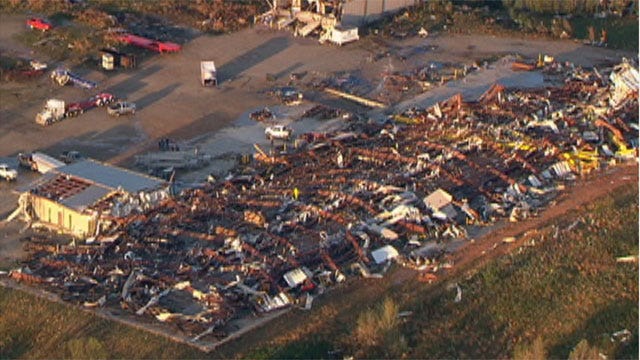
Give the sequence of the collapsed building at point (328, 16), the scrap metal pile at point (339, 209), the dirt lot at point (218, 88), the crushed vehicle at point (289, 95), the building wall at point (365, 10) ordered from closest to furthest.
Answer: the scrap metal pile at point (339, 209)
the dirt lot at point (218, 88)
the crushed vehicle at point (289, 95)
the collapsed building at point (328, 16)
the building wall at point (365, 10)

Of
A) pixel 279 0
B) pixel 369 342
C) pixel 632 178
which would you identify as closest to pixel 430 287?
pixel 369 342

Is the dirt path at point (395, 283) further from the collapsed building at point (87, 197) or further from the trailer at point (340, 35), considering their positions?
the trailer at point (340, 35)

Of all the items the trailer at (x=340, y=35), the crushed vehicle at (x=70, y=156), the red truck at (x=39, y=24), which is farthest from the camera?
the red truck at (x=39, y=24)

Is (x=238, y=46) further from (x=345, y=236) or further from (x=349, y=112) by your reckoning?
(x=345, y=236)

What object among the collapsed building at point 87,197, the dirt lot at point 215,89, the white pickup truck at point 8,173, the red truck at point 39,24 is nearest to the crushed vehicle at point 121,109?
the dirt lot at point 215,89

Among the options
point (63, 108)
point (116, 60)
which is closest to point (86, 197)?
point (63, 108)

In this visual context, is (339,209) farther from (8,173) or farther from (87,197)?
(8,173)
